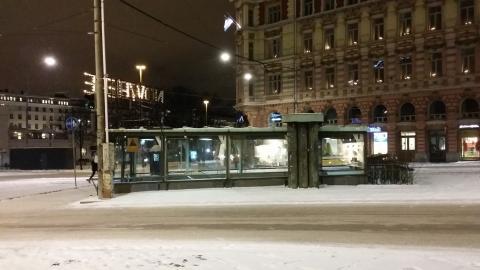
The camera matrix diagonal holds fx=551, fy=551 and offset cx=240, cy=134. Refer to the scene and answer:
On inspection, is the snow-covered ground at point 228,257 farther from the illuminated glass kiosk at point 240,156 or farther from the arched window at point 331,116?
the arched window at point 331,116

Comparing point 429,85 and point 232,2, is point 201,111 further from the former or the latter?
point 429,85

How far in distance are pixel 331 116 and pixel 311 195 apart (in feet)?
113

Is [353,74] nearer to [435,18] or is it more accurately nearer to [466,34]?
[435,18]

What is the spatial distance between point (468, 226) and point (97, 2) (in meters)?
15.5

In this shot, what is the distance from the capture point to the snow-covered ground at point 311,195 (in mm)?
19234

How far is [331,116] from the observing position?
179ft

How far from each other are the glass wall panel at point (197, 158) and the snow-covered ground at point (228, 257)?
525 inches

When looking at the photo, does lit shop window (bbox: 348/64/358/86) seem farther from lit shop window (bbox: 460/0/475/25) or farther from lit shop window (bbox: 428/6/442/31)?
lit shop window (bbox: 460/0/475/25)

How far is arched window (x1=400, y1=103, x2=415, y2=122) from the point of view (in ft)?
158

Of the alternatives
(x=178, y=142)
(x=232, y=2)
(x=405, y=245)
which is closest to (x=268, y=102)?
(x=232, y=2)

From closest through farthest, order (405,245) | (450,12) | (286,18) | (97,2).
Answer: (405,245) → (97,2) → (450,12) → (286,18)

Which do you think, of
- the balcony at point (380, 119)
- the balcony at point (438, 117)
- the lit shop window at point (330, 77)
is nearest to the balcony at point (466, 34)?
the balcony at point (438, 117)

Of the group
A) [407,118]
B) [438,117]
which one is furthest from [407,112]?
[438,117]

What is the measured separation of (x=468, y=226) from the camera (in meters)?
13.0
